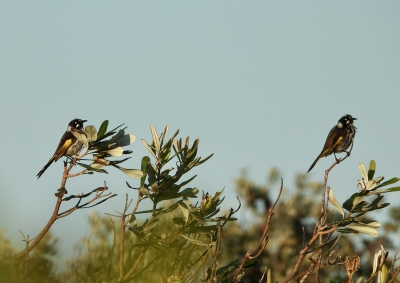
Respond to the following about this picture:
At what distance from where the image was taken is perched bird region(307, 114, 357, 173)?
8.18 m

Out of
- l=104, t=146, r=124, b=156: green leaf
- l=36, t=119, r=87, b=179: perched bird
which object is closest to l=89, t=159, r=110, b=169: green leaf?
l=104, t=146, r=124, b=156: green leaf

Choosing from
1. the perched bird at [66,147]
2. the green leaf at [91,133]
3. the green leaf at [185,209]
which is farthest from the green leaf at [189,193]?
the perched bird at [66,147]

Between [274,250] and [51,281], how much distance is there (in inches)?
454

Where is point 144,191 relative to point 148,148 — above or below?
below

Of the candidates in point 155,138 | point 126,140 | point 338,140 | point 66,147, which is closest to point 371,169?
point 155,138

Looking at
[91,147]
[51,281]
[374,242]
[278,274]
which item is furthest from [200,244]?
[278,274]

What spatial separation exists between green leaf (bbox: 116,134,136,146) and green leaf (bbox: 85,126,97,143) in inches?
5.3

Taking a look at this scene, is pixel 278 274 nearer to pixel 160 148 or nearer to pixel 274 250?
pixel 274 250

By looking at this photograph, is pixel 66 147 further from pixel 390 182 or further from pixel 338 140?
pixel 338 140

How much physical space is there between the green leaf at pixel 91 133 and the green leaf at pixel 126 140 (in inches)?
5.3

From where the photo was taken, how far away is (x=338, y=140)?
26.8 ft

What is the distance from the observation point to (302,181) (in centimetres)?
1342

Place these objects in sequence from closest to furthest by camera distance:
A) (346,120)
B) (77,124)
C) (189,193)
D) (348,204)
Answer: (348,204), (189,193), (77,124), (346,120)

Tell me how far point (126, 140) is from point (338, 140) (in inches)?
207
